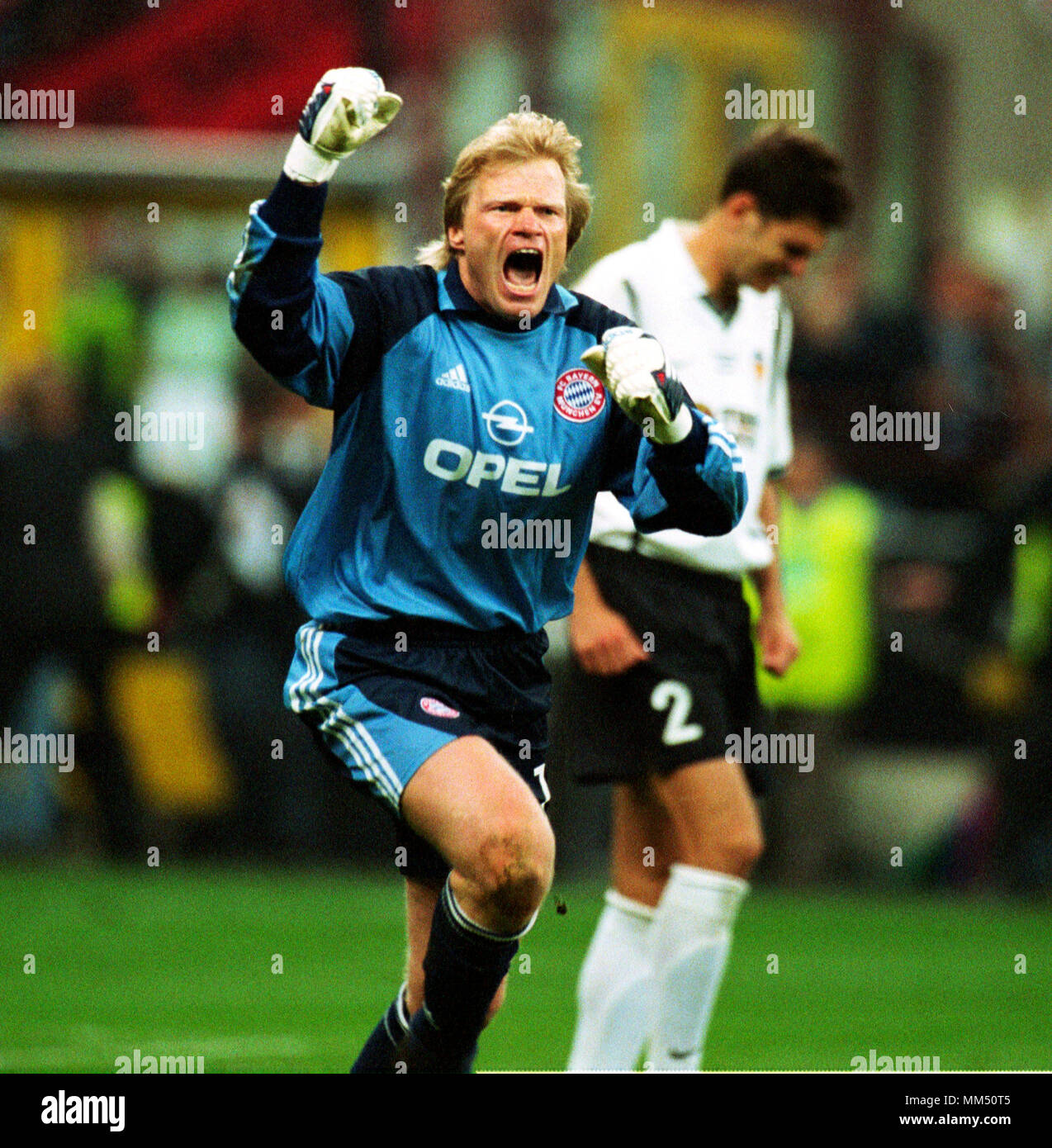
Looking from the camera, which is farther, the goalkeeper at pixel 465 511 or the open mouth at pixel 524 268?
the open mouth at pixel 524 268

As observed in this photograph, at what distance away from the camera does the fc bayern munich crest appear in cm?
542

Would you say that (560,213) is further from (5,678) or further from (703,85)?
(703,85)

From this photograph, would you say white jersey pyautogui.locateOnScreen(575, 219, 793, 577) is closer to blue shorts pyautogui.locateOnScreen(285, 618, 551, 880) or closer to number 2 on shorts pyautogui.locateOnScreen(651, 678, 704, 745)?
number 2 on shorts pyautogui.locateOnScreen(651, 678, 704, 745)

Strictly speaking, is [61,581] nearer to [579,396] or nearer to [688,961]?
[688,961]

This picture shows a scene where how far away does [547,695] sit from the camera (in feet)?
18.2

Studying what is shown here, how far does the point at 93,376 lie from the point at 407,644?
33.0ft

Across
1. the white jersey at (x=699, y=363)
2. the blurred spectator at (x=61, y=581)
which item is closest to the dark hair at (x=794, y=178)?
the white jersey at (x=699, y=363)

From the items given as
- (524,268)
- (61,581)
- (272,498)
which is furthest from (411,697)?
(272,498)

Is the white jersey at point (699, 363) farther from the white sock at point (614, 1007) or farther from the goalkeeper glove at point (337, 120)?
the goalkeeper glove at point (337, 120)

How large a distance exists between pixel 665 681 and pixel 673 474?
147 centimetres

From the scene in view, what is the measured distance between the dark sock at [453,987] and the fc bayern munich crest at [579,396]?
114cm

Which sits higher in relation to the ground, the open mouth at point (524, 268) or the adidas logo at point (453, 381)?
the open mouth at point (524, 268)

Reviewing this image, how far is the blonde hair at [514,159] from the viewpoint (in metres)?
5.43

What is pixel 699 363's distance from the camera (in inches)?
265
